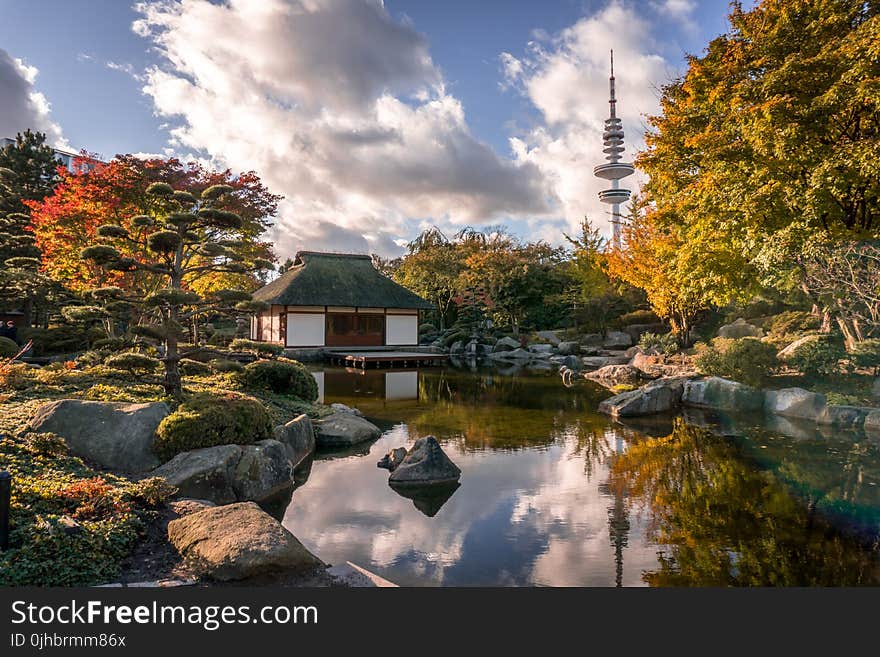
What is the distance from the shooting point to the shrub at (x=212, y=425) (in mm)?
6035

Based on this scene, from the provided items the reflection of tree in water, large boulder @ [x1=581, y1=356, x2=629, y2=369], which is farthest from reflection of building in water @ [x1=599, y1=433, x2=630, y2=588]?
large boulder @ [x1=581, y1=356, x2=629, y2=369]

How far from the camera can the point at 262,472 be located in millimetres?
6273

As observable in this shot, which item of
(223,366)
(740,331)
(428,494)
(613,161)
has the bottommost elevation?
(428,494)

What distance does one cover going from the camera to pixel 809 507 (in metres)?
5.82

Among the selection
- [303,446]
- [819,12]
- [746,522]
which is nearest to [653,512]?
[746,522]

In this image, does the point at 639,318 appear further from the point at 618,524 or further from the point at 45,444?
the point at 45,444

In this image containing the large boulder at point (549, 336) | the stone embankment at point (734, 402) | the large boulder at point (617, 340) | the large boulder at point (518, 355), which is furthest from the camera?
the large boulder at point (549, 336)

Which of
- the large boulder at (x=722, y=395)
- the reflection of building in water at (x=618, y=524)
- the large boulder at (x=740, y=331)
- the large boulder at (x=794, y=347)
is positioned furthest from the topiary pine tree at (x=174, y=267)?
the large boulder at (x=740, y=331)

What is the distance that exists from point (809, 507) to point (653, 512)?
189cm

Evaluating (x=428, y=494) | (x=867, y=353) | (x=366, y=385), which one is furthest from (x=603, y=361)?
(x=428, y=494)

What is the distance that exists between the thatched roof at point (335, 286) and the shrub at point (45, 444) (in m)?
18.2

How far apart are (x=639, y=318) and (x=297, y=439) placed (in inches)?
950

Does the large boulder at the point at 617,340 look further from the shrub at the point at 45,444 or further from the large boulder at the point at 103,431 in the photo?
the shrub at the point at 45,444

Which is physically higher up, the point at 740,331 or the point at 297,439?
the point at 740,331
